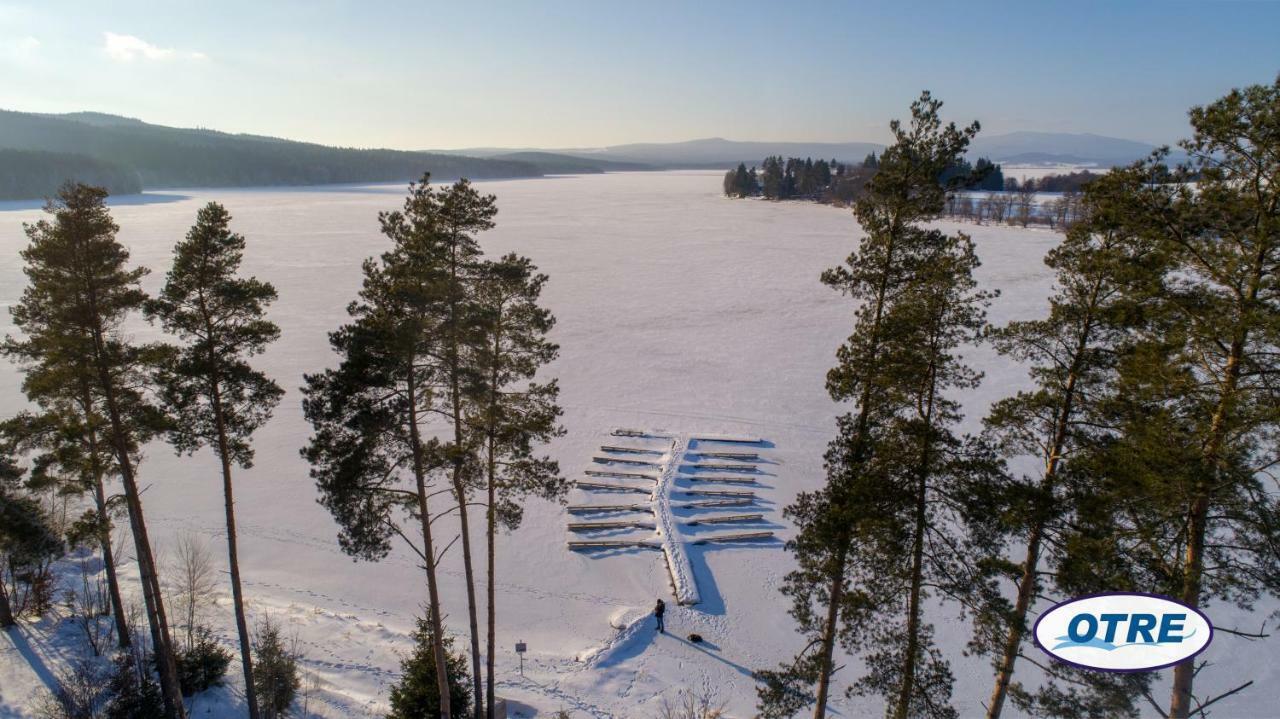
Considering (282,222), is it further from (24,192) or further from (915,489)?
(915,489)

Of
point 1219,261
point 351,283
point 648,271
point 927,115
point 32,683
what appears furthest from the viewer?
point 648,271

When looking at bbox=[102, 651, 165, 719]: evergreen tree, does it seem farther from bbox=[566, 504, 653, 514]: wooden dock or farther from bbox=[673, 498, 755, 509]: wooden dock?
bbox=[673, 498, 755, 509]: wooden dock

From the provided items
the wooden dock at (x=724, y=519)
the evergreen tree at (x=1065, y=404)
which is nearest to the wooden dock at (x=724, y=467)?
the wooden dock at (x=724, y=519)

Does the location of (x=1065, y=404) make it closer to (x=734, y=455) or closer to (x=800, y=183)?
(x=734, y=455)

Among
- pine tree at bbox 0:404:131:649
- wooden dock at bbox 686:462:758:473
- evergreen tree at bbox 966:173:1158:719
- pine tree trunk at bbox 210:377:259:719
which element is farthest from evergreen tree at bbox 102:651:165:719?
wooden dock at bbox 686:462:758:473

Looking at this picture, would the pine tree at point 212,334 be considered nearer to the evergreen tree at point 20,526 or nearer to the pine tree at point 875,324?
the evergreen tree at point 20,526

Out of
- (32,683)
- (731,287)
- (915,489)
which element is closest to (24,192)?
(731,287)

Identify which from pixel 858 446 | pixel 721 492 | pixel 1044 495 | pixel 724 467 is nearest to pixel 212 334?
pixel 858 446
